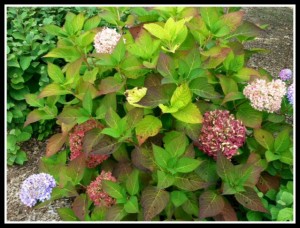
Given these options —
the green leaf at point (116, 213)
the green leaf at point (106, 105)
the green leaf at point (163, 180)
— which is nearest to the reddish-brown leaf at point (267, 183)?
the green leaf at point (163, 180)

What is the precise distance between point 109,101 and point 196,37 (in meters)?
0.49

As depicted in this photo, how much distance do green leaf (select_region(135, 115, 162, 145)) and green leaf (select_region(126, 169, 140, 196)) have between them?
159 mm

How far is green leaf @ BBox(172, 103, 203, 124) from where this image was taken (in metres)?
1.76

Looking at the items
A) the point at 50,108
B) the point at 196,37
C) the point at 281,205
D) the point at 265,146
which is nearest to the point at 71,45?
the point at 50,108

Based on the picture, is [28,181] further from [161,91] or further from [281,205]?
[281,205]

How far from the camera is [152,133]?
1.80 m

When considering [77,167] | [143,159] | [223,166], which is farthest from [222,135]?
[77,167]

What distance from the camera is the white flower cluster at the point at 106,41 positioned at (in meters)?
2.10

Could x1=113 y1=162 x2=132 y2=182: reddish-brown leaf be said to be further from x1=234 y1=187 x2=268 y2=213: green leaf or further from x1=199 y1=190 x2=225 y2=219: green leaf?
x1=234 y1=187 x2=268 y2=213: green leaf

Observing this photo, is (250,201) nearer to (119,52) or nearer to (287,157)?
(287,157)

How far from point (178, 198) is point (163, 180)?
165 mm

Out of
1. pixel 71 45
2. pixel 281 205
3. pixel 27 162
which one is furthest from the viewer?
pixel 27 162

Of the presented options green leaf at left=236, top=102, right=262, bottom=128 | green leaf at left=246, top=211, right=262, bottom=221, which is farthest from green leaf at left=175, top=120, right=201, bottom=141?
green leaf at left=246, top=211, right=262, bottom=221

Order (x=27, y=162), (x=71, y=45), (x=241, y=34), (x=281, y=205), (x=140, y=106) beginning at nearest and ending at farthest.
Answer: (x=140, y=106) → (x=281, y=205) → (x=241, y=34) → (x=71, y=45) → (x=27, y=162)
